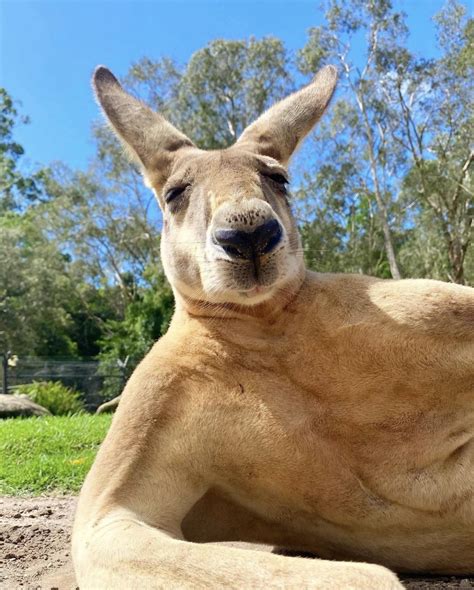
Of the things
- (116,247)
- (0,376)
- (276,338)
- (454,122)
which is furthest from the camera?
(116,247)

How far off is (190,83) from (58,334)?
15796mm

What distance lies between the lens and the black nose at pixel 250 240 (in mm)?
2252

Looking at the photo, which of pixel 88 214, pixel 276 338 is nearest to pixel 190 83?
pixel 88 214

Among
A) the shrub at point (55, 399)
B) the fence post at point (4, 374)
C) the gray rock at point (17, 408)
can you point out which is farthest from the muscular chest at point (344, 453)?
the fence post at point (4, 374)

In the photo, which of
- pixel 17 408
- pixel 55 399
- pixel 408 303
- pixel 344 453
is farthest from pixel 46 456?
pixel 55 399

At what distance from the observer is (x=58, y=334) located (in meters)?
36.5

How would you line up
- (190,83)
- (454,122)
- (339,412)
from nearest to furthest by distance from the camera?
1. (339,412)
2. (454,122)
3. (190,83)

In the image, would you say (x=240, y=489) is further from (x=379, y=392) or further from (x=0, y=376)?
(x=0, y=376)

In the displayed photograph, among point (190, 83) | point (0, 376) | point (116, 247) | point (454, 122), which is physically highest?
point (190, 83)

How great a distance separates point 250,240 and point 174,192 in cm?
83

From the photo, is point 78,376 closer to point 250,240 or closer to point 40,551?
point 40,551

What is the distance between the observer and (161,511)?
2.21 metres

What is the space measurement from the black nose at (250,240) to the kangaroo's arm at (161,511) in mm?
477

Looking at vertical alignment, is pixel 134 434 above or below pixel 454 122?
below
